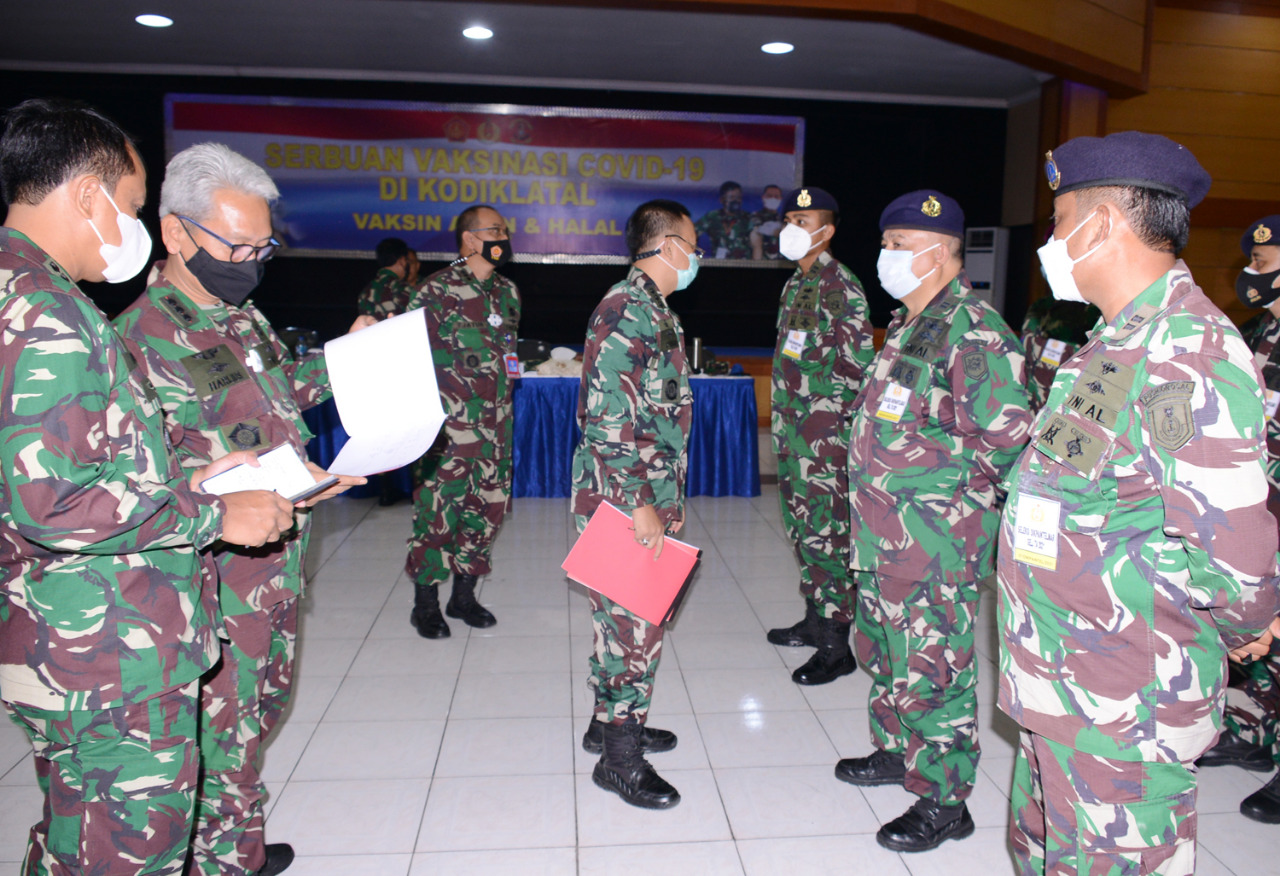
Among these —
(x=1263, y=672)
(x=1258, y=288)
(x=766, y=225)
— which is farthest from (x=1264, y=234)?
(x=766, y=225)

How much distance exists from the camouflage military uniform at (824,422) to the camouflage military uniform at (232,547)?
6.44 feet

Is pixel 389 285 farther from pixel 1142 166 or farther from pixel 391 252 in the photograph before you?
pixel 1142 166

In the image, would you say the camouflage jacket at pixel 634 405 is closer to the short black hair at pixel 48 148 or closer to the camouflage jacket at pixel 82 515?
the camouflage jacket at pixel 82 515

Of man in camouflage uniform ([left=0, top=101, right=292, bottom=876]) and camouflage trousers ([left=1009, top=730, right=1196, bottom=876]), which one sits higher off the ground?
man in camouflage uniform ([left=0, top=101, right=292, bottom=876])

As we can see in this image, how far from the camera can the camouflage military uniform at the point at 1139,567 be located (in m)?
1.14

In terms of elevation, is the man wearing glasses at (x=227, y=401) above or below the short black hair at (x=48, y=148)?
below

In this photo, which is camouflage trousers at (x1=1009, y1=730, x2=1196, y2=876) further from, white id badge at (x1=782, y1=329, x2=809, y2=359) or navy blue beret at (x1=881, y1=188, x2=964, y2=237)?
white id badge at (x1=782, y1=329, x2=809, y2=359)

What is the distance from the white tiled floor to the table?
1764 mm

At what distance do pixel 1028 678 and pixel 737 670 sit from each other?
1.80 metres

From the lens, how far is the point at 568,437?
5445 mm

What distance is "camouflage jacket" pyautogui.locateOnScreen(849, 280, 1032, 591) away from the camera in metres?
1.92

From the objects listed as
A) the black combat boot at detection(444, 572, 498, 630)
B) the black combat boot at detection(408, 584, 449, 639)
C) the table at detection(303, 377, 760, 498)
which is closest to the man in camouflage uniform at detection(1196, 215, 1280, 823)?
the black combat boot at detection(444, 572, 498, 630)

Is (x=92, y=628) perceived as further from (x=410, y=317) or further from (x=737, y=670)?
(x=737, y=670)

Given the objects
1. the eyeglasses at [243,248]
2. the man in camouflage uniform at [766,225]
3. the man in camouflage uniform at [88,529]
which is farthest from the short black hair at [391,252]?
the man in camouflage uniform at [88,529]
